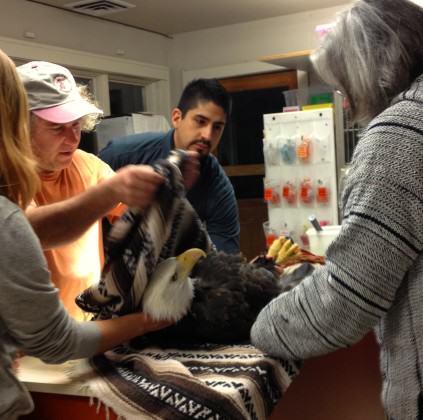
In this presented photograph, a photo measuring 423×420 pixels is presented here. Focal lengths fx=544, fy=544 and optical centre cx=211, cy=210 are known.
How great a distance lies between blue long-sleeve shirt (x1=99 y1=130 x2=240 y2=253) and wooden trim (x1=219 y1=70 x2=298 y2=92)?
2777 millimetres

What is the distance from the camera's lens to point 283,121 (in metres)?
3.67

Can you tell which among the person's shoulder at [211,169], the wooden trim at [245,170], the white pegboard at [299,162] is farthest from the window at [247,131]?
the person's shoulder at [211,169]

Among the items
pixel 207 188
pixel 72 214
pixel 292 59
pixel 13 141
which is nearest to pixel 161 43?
pixel 292 59

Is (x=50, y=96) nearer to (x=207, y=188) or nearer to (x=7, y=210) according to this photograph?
(x=7, y=210)

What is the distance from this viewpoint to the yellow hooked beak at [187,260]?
42.5 inches

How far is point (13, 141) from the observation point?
0.86 metres

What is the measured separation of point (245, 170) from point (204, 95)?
2.87m

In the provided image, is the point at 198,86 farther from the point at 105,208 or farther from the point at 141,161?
the point at 105,208

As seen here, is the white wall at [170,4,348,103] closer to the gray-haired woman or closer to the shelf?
the shelf

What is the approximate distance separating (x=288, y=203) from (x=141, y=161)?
180 cm

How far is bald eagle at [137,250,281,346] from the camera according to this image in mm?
1049

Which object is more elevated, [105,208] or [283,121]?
[283,121]

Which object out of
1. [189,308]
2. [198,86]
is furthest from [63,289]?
[198,86]

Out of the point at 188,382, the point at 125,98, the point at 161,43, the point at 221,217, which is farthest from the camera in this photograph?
the point at 161,43
